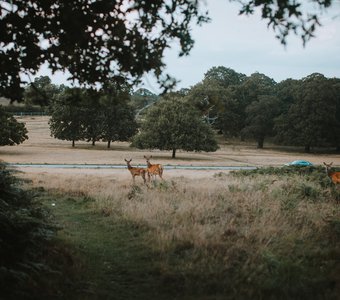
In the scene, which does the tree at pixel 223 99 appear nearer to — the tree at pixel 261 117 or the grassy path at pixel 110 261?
the grassy path at pixel 110 261

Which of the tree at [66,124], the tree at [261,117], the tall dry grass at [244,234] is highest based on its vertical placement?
the tree at [261,117]

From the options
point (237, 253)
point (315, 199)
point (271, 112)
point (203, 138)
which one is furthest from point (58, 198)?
point (271, 112)

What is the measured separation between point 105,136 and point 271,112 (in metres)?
35.3

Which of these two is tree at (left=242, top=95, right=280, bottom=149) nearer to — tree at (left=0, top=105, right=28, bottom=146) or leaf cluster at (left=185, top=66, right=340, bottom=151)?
leaf cluster at (left=185, top=66, right=340, bottom=151)

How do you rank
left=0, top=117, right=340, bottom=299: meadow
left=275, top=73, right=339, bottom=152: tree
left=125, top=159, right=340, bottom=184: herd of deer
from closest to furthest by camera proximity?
left=0, top=117, right=340, bottom=299: meadow → left=125, top=159, right=340, bottom=184: herd of deer → left=275, top=73, right=339, bottom=152: tree

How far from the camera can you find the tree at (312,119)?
263 ft

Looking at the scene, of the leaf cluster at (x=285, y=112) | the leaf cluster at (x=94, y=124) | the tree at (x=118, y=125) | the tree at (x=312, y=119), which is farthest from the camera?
the leaf cluster at (x=285, y=112)

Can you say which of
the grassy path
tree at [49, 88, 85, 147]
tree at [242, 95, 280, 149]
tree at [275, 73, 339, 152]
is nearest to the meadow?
the grassy path

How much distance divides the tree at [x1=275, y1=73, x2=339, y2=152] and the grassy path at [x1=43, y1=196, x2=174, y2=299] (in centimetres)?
7284

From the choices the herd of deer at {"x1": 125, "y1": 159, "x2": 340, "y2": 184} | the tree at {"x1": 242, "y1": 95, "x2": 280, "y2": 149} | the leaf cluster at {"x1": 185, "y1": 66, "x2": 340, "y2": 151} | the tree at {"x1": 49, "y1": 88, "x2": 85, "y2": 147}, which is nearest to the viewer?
the herd of deer at {"x1": 125, "y1": 159, "x2": 340, "y2": 184}

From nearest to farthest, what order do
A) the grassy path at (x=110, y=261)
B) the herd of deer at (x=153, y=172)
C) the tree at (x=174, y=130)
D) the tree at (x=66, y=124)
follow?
the grassy path at (x=110, y=261) < the herd of deer at (x=153, y=172) < the tree at (x=174, y=130) < the tree at (x=66, y=124)

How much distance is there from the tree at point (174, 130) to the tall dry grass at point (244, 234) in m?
46.6

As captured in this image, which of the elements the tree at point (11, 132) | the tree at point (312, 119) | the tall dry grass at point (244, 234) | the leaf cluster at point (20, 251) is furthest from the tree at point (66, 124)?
the leaf cluster at point (20, 251)

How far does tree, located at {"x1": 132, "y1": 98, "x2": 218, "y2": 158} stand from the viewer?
63188 millimetres
